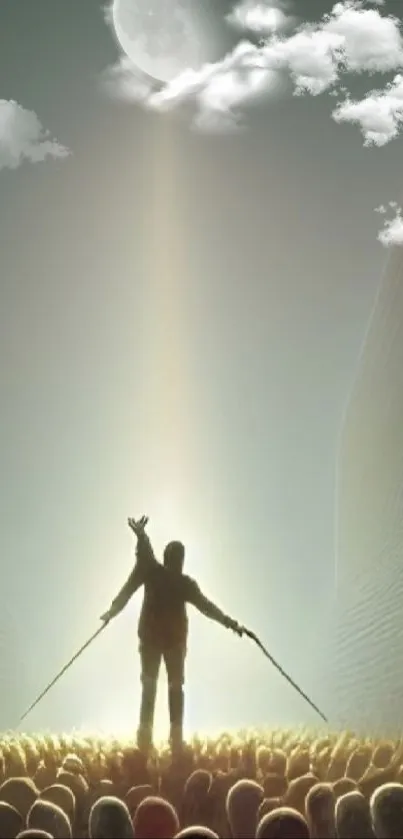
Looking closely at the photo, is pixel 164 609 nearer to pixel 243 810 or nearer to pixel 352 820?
pixel 243 810

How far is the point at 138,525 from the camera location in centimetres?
348

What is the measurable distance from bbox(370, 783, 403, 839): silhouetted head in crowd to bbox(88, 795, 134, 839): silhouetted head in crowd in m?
0.54

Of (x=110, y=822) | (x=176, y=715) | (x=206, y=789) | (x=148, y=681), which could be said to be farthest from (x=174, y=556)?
(x=110, y=822)

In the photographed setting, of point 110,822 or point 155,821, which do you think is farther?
point 155,821

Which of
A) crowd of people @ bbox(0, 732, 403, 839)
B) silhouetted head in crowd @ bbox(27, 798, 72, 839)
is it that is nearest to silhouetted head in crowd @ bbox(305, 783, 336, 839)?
crowd of people @ bbox(0, 732, 403, 839)

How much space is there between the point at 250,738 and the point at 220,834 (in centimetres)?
109

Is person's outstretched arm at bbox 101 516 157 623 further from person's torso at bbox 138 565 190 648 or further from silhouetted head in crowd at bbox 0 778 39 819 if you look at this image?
silhouetted head in crowd at bbox 0 778 39 819

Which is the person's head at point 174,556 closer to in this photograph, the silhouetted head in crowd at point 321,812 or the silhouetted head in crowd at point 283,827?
the silhouetted head in crowd at point 321,812

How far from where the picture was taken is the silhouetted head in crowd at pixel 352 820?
6.40ft

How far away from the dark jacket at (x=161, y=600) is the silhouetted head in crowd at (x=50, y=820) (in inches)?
56.5

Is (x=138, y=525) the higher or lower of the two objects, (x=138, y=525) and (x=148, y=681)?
the higher

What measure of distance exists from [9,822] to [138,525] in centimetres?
155

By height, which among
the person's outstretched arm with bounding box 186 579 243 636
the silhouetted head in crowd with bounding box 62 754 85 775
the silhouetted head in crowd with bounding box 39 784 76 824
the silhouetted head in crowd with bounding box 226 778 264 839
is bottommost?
the silhouetted head in crowd with bounding box 226 778 264 839

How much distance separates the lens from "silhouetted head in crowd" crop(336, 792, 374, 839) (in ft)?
6.40
